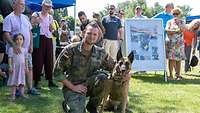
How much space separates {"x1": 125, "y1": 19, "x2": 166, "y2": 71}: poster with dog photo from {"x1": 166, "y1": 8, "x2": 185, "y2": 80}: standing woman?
209 mm

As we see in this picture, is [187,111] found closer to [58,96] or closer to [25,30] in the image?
[58,96]

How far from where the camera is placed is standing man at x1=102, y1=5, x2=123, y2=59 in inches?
486

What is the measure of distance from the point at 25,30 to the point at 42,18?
1.31m

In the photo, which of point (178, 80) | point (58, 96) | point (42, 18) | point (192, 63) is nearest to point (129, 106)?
point (58, 96)

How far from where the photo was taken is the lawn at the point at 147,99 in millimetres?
7367

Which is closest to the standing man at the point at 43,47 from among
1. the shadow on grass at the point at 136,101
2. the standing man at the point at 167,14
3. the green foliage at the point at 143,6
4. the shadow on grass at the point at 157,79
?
the shadow on grass at the point at 136,101

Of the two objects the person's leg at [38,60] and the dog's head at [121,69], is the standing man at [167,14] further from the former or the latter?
the dog's head at [121,69]

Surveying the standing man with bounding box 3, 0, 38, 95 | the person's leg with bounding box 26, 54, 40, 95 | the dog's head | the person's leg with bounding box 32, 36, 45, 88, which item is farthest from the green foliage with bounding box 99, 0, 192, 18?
the dog's head

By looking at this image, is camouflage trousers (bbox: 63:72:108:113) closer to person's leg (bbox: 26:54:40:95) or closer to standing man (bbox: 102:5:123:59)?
person's leg (bbox: 26:54:40:95)

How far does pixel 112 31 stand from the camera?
40.6 ft

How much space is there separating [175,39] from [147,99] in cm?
353

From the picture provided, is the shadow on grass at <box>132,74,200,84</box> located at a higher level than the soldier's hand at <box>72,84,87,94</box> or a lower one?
lower

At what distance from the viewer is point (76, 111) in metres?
5.88

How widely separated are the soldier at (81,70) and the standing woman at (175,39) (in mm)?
5751
